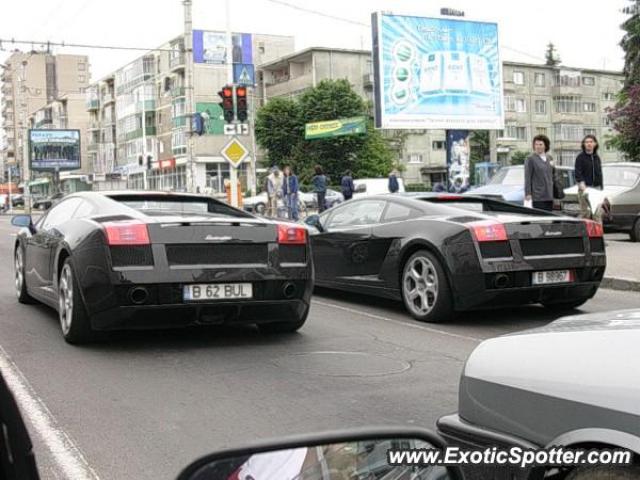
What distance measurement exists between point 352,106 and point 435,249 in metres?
54.0

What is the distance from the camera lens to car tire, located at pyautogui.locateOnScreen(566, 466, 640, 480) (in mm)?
2119

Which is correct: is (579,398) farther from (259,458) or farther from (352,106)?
(352,106)

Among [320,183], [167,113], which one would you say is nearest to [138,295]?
[320,183]

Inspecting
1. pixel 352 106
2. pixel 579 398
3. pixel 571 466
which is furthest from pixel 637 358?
pixel 352 106

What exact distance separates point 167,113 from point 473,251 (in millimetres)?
76560

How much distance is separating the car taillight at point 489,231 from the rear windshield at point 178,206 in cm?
211

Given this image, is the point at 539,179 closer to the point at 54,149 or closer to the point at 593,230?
the point at 593,230

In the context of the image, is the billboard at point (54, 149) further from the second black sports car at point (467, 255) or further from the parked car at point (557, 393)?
the parked car at point (557, 393)

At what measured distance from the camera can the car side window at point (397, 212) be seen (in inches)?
324

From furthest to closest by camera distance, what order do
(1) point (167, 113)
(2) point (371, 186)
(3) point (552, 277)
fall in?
(1) point (167, 113)
(2) point (371, 186)
(3) point (552, 277)

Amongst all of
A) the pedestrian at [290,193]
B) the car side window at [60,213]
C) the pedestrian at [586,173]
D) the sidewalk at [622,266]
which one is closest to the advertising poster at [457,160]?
the pedestrian at [290,193]

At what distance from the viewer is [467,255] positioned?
7.27m

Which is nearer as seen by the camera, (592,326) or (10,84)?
(592,326)

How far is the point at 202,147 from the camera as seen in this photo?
238 ft
